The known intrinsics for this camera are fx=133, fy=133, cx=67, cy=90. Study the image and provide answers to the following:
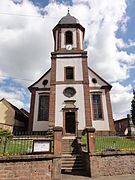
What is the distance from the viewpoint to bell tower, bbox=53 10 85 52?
19.6m

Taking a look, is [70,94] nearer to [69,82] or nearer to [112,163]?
[69,82]

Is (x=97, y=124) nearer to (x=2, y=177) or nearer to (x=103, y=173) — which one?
(x=103, y=173)

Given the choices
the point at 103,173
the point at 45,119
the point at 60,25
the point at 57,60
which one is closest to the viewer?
the point at 103,173

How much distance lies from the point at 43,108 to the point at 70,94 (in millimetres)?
4380

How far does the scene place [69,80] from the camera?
17.5 m

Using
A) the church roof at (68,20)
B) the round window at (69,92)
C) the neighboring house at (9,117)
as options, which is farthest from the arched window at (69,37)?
the neighboring house at (9,117)

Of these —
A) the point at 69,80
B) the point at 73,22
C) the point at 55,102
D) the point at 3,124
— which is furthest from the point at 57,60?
the point at 3,124

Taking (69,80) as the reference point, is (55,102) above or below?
below

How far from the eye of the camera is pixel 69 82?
17344 mm

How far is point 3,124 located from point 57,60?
11.4 metres

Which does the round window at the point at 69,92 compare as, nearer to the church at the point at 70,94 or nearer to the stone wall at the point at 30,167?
the church at the point at 70,94

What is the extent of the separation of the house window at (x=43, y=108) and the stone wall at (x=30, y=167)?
1111 centimetres

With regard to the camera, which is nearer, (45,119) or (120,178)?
(120,178)

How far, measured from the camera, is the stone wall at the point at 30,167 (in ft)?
19.8
